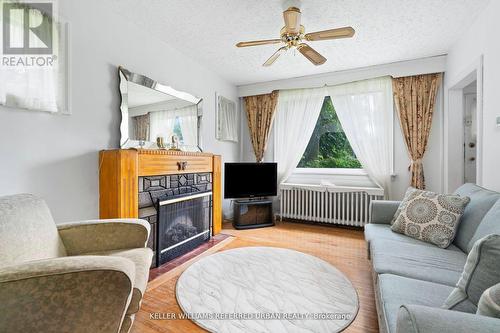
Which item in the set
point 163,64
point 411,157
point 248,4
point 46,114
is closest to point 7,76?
point 46,114

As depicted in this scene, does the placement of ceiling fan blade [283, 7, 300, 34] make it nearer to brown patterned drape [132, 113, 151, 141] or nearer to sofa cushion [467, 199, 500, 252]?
brown patterned drape [132, 113, 151, 141]

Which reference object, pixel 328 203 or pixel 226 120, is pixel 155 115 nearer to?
pixel 226 120

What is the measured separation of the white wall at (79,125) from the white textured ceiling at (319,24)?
254mm

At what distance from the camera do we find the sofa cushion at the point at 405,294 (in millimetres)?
1000

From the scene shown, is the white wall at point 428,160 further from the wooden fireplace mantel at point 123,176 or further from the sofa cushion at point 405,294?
the wooden fireplace mantel at point 123,176

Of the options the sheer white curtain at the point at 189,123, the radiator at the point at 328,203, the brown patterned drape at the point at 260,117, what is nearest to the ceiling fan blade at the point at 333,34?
the sheer white curtain at the point at 189,123

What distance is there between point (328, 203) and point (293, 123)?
1.48 meters

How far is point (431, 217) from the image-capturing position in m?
1.83

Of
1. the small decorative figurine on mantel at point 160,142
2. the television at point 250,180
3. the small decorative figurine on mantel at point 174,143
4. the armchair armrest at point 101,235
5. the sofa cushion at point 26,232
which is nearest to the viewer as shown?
the sofa cushion at point 26,232

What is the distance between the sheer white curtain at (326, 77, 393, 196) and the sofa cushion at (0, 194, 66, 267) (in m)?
3.72

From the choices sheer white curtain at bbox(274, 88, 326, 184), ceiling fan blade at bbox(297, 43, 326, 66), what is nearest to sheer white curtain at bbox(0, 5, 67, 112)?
ceiling fan blade at bbox(297, 43, 326, 66)

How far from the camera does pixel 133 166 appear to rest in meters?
2.08

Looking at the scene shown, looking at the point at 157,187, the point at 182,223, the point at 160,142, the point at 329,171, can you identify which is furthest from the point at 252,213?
the point at 160,142

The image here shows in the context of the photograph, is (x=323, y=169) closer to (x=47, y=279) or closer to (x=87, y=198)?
(x=87, y=198)
